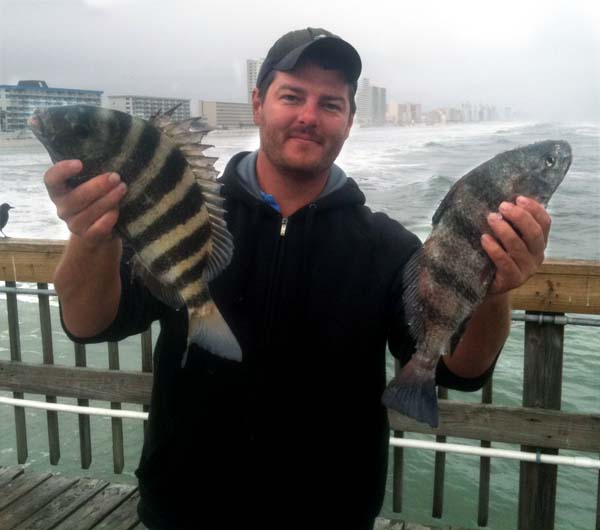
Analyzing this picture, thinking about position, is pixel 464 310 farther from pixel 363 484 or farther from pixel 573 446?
pixel 573 446

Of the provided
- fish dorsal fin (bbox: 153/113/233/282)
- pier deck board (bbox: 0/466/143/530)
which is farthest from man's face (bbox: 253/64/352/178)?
pier deck board (bbox: 0/466/143/530)

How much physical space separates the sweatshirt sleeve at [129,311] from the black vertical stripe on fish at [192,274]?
0.30 m

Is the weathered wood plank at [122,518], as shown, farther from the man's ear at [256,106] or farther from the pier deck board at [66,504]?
the man's ear at [256,106]

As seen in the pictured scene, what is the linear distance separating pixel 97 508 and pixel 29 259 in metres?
1.39

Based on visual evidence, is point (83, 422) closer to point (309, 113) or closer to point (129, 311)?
point (129, 311)

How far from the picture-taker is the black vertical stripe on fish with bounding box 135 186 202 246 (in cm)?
167

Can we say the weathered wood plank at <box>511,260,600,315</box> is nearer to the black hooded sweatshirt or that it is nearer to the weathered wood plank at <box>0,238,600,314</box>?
the weathered wood plank at <box>0,238,600,314</box>

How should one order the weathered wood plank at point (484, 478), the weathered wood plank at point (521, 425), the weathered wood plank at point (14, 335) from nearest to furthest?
1. the weathered wood plank at point (521, 425)
2. the weathered wood plank at point (484, 478)
3. the weathered wood plank at point (14, 335)

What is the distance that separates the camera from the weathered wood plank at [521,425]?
2768 mm

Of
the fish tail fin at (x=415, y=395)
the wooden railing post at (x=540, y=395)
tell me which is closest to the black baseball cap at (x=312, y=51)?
the fish tail fin at (x=415, y=395)

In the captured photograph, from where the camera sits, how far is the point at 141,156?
5.32 ft

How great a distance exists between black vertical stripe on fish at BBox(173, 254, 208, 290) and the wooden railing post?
171 centimetres

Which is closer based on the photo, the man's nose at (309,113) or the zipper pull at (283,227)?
the man's nose at (309,113)

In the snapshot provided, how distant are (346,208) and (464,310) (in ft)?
2.06
